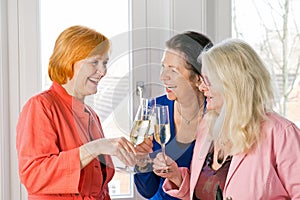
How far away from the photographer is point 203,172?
189cm

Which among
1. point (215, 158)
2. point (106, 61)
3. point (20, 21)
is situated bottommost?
point (215, 158)

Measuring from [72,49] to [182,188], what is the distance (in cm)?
59

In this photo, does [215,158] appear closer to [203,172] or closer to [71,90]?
[203,172]

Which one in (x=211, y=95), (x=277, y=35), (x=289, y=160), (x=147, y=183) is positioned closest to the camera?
(x=289, y=160)

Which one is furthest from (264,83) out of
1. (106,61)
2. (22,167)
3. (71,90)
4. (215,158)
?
(22,167)

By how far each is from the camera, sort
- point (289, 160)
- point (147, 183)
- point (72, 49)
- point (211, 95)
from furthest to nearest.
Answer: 1. point (147, 183)
2. point (72, 49)
3. point (211, 95)
4. point (289, 160)

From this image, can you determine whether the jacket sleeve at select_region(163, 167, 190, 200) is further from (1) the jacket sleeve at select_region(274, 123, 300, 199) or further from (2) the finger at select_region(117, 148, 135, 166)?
(1) the jacket sleeve at select_region(274, 123, 300, 199)

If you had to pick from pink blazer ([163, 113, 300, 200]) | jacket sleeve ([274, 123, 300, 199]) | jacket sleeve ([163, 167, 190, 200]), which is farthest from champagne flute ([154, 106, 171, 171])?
jacket sleeve ([274, 123, 300, 199])

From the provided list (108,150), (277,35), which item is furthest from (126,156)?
(277,35)

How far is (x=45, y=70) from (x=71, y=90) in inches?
21.0

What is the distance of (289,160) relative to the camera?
167 cm

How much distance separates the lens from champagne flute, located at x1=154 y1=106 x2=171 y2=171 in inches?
74.2

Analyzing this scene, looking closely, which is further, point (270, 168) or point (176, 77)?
point (176, 77)

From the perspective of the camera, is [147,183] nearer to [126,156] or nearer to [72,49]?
[126,156]
